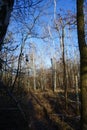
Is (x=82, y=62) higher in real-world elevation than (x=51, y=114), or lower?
higher

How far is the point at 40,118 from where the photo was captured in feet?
71.6

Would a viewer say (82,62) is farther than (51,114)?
No

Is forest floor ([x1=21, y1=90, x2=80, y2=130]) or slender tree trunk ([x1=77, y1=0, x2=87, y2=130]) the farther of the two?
forest floor ([x1=21, y1=90, x2=80, y2=130])

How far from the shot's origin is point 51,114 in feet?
77.4

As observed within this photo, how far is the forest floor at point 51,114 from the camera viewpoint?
60.8 ft

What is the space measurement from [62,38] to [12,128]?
67.3 ft

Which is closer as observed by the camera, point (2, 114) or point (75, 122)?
point (2, 114)

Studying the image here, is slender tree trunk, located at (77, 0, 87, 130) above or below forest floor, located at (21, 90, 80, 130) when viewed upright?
above

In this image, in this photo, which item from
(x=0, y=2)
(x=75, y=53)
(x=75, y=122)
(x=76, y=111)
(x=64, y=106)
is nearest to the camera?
(x=0, y=2)

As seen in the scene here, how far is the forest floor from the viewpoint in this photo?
60.8ft

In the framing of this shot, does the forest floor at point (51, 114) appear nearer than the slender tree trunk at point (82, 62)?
No

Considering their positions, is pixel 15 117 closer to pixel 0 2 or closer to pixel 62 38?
pixel 0 2

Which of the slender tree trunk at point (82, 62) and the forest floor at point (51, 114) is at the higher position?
the slender tree trunk at point (82, 62)

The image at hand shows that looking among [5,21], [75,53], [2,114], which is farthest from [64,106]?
[75,53]
